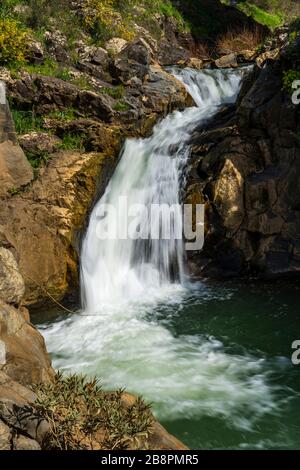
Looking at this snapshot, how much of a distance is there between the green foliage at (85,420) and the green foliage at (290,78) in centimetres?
875

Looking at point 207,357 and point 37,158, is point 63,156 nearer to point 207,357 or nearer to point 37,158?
point 37,158

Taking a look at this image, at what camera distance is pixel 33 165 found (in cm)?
1085

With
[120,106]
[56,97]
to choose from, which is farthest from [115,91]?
[56,97]

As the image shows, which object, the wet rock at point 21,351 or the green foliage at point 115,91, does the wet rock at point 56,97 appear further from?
the wet rock at point 21,351

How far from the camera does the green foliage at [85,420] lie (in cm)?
434

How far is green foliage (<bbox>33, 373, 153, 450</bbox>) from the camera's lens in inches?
171

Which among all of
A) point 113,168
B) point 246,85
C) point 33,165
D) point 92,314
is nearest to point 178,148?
point 113,168

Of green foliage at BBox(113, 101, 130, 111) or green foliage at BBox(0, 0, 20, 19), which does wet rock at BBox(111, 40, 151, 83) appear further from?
green foliage at BBox(0, 0, 20, 19)

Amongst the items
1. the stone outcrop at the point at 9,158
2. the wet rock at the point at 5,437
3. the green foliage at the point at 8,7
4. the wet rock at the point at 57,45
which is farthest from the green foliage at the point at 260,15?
the wet rock at the point at 5,437

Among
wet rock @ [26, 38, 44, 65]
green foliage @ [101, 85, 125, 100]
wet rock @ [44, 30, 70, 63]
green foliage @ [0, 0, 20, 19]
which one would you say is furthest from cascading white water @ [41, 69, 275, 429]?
green foliage @ [0, 0, 20, 19]

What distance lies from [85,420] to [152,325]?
448 cm

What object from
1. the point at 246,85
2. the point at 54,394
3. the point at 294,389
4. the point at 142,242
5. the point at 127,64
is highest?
the point at 127,64
